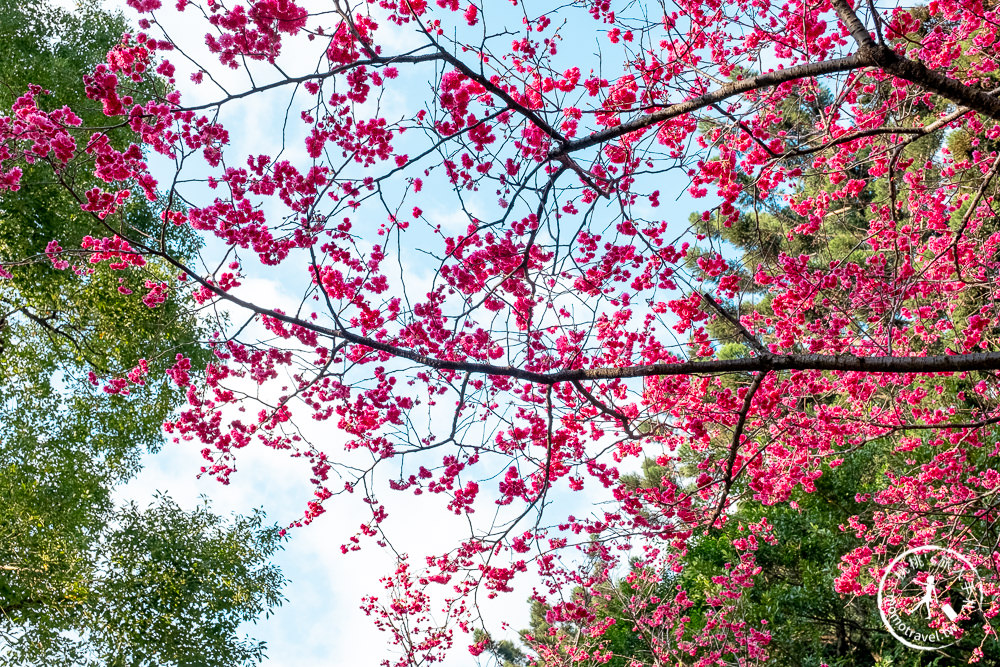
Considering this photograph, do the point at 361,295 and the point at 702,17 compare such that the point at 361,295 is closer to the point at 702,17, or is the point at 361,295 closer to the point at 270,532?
the point at 702,17

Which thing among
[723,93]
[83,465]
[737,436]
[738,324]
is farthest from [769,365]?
[83,465]

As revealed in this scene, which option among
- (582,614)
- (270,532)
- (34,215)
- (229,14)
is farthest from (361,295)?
(34,215)

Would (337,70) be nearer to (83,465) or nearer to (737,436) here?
(737,436)

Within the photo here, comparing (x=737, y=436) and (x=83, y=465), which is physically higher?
(x=83, y=465)

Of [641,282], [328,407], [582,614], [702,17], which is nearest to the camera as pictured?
[702,17]

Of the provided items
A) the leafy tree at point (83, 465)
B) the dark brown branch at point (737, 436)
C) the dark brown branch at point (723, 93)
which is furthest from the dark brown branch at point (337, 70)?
the leafy tree at point (83, 465)

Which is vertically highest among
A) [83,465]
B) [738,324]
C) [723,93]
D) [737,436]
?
[83,465]

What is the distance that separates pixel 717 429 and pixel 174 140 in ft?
31.3

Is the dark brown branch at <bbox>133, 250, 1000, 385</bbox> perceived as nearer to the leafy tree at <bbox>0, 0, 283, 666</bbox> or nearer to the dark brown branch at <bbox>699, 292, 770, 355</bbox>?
the dark brown branch at <bbox>699, 292, 770, 355</bbox>

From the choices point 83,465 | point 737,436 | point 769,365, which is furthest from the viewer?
point 83,465

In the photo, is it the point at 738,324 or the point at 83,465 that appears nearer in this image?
the point at 738,324

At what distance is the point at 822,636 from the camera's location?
40.1 ft

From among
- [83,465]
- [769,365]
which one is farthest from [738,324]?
[83,465]

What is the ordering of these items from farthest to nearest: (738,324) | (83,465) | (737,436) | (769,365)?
(83,465), (737,436), (738,324), (769,365)
